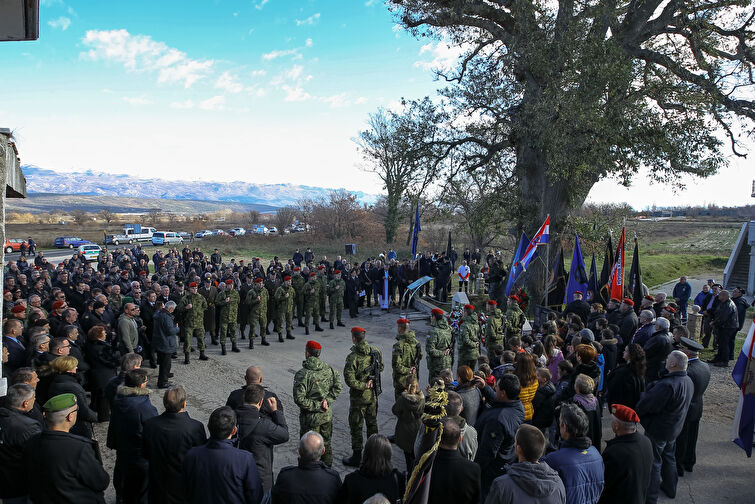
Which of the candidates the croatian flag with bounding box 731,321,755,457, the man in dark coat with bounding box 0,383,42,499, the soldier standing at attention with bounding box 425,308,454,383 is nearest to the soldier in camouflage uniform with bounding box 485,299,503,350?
the soldier standing at attention with bounding box 425,308,454,383

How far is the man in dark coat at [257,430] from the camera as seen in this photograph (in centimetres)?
436

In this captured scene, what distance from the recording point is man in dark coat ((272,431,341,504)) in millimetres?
3350

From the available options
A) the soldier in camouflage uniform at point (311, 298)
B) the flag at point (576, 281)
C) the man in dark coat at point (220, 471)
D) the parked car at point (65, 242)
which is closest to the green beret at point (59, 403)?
the man in dark coat at point (220, 471)

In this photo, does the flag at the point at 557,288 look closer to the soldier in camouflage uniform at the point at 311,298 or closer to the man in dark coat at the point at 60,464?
the soldier in camouflage uniform at the point at 311,298

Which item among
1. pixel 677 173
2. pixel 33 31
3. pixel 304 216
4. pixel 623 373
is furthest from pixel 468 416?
pixel 304 216

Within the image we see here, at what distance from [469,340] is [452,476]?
16.3ft

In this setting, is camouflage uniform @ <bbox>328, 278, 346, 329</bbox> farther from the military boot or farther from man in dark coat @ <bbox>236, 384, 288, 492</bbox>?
man in dark coat @ <bbox>236, 384, 288, 492</bbox>

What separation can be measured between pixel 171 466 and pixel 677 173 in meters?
15.7

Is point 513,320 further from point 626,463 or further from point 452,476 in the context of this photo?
point 452,476

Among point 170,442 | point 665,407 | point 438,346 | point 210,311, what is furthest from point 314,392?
point 210,311

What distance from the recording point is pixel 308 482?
3379 millimetres

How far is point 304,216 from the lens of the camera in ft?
162

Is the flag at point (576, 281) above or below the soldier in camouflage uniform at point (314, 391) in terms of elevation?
above

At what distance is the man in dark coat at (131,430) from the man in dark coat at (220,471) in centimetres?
124
